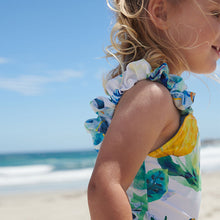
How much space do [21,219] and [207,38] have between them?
14.4 feet

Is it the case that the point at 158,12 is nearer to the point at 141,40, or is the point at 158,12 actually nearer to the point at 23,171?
the point at 141,40

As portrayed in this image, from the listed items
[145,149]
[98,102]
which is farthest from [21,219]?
[145,149]

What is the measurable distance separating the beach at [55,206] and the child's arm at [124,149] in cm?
395

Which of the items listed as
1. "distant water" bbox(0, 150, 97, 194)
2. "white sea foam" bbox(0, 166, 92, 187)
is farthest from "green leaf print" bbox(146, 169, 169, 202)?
"white sea foam" bbox(0, 166, 92, 187)

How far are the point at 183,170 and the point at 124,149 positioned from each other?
0.32 metres

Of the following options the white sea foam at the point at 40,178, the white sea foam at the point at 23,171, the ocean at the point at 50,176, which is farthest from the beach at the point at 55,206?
the white sea foam at the point at 23,171

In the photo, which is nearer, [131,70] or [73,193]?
[131,70]

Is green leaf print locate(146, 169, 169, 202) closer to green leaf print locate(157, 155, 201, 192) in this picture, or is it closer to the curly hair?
green leaf print locate(157, 155, 201, 192)

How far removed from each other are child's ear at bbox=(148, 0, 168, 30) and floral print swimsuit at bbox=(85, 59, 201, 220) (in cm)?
17

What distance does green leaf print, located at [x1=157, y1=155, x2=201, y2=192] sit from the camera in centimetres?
102

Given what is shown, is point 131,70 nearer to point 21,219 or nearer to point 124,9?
point 124,9

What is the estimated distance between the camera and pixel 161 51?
3.71ft

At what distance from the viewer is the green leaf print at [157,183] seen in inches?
40.2

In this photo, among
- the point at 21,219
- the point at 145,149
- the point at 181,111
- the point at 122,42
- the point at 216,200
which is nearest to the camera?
the point at 145,149
